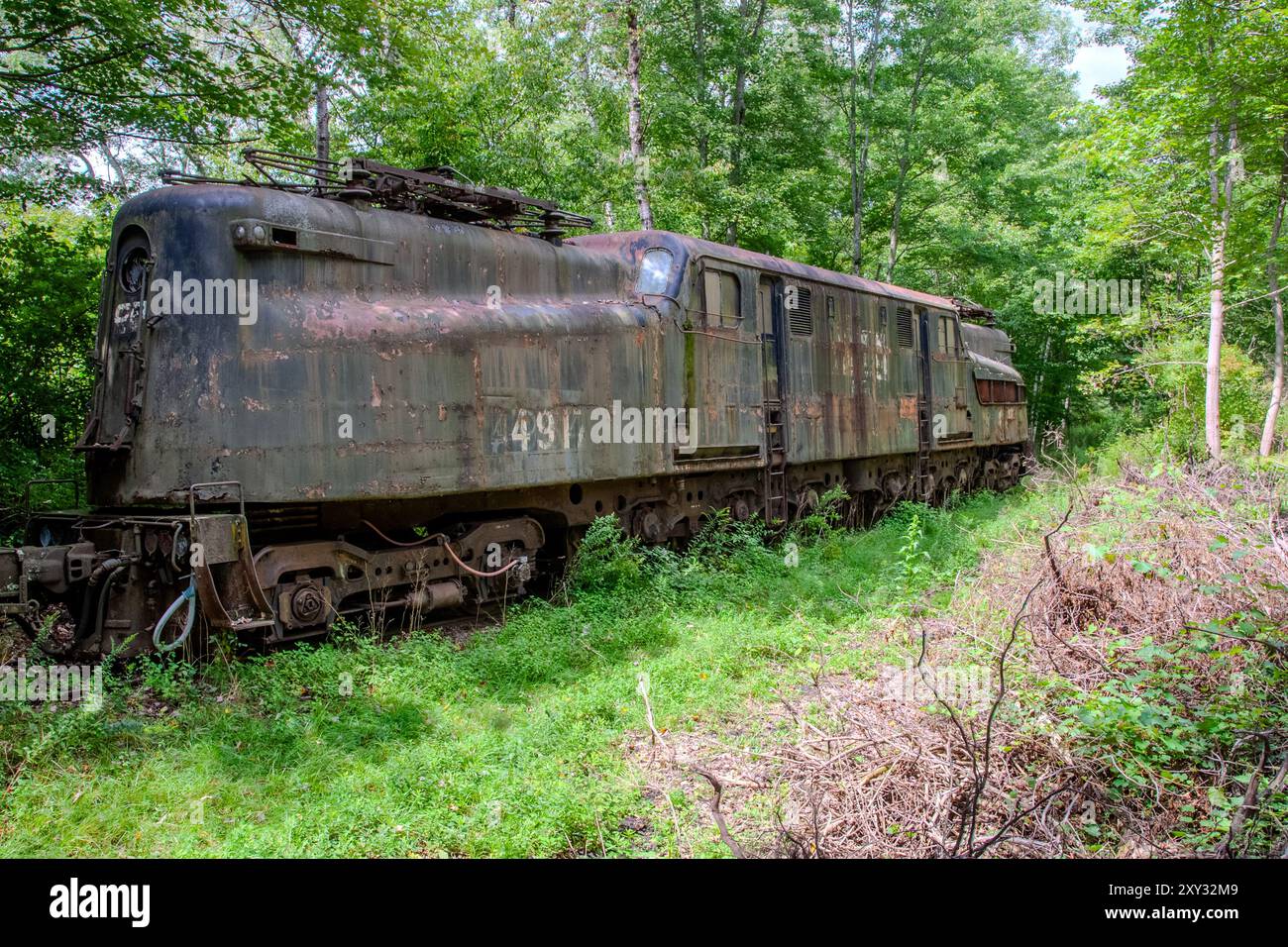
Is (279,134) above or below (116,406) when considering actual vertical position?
above

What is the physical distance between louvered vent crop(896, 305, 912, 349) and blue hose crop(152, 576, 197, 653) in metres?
11.6

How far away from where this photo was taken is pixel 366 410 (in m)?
6.80

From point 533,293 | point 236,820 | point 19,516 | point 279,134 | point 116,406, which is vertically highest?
Result: point 279,134

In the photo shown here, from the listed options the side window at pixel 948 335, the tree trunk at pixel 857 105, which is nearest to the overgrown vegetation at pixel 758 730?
the side window at pixel 948 335

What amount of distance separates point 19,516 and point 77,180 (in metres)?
4.59

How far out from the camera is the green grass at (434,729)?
13.5 ft

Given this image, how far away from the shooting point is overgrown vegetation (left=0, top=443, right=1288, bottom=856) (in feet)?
12.8

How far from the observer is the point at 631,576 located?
8.79 meters

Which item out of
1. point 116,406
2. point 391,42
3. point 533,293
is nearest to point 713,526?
point 533,293
